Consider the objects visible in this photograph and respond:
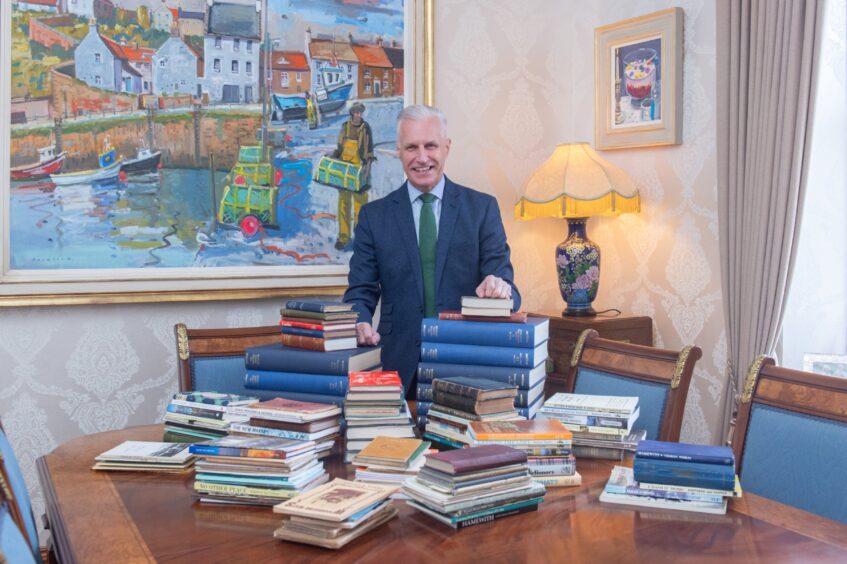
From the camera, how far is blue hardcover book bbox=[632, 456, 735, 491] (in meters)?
1.70

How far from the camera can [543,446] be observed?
5.99 ft

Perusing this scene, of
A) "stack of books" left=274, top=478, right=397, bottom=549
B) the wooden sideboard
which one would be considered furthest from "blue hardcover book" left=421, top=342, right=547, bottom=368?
the wooden sideboard

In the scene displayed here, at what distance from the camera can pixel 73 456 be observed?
2170mm

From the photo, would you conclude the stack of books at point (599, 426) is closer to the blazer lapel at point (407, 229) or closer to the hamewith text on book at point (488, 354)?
the hamewith text on book at point (488, 354)

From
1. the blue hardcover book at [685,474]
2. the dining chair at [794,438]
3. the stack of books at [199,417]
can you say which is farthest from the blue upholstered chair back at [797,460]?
the stack of books at [199,417]

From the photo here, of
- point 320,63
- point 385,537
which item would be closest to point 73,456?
point 385,537

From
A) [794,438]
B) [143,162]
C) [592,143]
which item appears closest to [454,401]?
[794,438]

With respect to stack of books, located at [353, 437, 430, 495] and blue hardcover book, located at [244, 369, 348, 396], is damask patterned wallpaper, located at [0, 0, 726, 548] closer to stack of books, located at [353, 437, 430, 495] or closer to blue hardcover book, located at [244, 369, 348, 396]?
blue hardcover book, located at [244, 369, 348, 396]

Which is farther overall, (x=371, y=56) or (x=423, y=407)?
(x=371, y=56)

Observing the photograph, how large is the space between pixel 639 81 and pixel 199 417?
2.74 metres

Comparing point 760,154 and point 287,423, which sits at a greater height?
point 760,154

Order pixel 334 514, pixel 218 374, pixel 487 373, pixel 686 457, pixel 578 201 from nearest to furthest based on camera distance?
pixel 334 514 → pixel 686 457 → pixel 487 373 → pixel 218 374 → pixel 578 201

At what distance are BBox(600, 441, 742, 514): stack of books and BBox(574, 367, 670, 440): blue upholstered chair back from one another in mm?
628

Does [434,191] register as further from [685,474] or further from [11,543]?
[11,543]
